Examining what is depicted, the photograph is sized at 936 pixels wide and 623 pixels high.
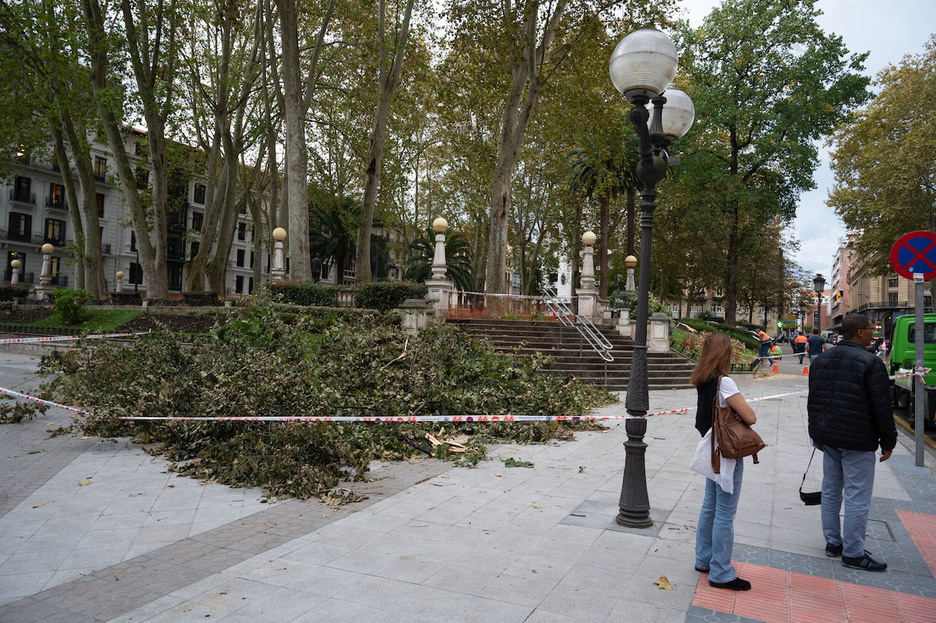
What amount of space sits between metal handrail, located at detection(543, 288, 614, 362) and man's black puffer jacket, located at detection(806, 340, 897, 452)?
1235cm

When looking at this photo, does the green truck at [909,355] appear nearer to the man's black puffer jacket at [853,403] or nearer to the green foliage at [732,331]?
the man's black puffer jacket at [853,403]

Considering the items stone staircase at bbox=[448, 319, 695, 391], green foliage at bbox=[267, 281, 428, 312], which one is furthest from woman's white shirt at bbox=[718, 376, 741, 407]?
green foliage at bbox=[267, 281, 428, 312]

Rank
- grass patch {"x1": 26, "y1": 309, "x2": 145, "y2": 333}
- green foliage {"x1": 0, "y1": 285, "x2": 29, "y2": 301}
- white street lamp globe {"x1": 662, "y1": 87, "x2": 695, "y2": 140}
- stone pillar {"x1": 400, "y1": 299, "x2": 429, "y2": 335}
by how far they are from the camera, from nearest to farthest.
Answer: white street lamp globe {"x1": 662, "y1": 87, "x2": 695, "y2": 140}
stone pillar {"x1": 400, "y1": 299, "x2": 429, "y2": 335}
grass patch {"x1": 26, "y1": 309, "x2": 145, "y2": 333}
green foliage {"x1": 0, "y1": 285, "x2": 29, "y2": 301}

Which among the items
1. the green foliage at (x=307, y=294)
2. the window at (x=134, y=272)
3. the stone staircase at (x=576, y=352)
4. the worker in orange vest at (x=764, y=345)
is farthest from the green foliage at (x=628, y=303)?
the window at (x=134, y=272)

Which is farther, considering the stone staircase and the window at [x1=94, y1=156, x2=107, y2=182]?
Result: the window at [x1=94, y1=156, x2=107, y2=182]

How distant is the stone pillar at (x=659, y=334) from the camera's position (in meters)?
20.4

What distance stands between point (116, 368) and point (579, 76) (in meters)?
17.9

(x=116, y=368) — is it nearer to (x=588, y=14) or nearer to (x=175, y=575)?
(x=175, y=575)

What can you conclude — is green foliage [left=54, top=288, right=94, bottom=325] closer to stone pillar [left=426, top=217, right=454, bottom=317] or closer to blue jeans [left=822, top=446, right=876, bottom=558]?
stone pillar [left=426, top=217, right=454, bottom=317]

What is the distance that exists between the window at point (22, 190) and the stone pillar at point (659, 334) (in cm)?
4760

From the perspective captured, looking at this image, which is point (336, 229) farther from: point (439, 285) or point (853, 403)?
point (853, 403)

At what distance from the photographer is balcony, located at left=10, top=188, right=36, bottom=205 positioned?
46281mm

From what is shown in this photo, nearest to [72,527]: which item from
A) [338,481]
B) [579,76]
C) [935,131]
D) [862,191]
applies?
[338,481]

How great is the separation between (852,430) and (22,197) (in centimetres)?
5617
